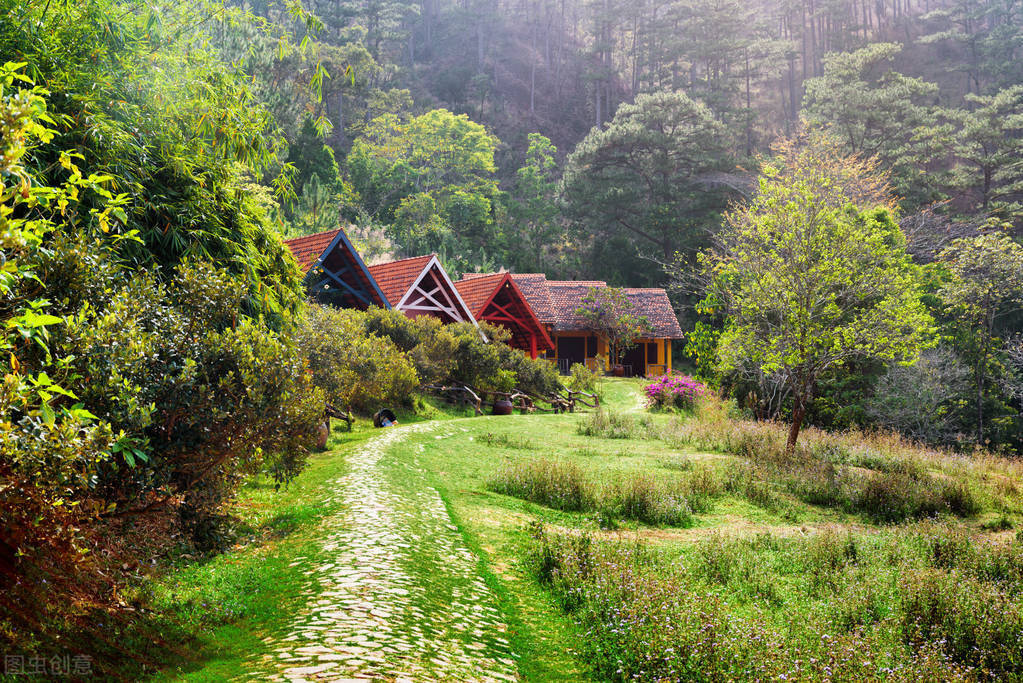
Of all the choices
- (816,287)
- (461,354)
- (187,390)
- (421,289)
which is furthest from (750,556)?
(421,289)

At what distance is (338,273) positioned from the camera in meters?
23.5

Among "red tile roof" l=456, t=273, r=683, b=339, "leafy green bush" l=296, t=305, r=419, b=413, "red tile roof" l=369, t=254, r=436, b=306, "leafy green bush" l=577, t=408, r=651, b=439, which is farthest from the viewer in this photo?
"red tile roof" l=456, t=273, r=683, b=339

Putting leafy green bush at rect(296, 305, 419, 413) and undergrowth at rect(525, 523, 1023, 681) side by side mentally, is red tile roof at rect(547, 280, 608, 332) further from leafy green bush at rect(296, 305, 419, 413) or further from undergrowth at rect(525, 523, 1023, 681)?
undergrowth at rect(525, 523, 1023, 681)

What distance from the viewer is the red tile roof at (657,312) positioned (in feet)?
144

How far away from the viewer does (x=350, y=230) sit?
1876 inches

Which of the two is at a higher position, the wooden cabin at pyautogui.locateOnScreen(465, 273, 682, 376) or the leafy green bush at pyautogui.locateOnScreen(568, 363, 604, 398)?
the wooden cabin at pyautogui.locateOnScreen(465, 273, 682, 376)

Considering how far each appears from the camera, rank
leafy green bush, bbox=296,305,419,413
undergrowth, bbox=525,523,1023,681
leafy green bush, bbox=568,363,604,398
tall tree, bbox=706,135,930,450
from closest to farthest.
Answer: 1. undergrowth, bbox=525,523,1023,681
2. leafy green bush, bbox=296,305,419,413
3. tall tree, bbox=706,135,930,450
4. leafy green bush, bbox=568,363,604,398

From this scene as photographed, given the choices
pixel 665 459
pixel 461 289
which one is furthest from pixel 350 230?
pixel 665 459

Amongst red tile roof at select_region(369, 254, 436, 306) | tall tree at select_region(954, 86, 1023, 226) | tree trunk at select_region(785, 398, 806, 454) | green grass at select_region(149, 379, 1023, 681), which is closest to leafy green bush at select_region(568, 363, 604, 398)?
red tile roof at select_region(369, 254, 436, 306)

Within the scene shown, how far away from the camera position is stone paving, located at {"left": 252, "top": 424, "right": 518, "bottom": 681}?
15.6 feet

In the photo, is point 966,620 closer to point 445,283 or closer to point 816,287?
point 816,287

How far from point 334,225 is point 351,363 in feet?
86.2

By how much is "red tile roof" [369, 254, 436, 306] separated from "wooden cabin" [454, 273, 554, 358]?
15.0 ft

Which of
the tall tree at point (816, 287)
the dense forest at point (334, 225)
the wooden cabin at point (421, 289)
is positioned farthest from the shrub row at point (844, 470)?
the wooden cabin at point (421, 289)
